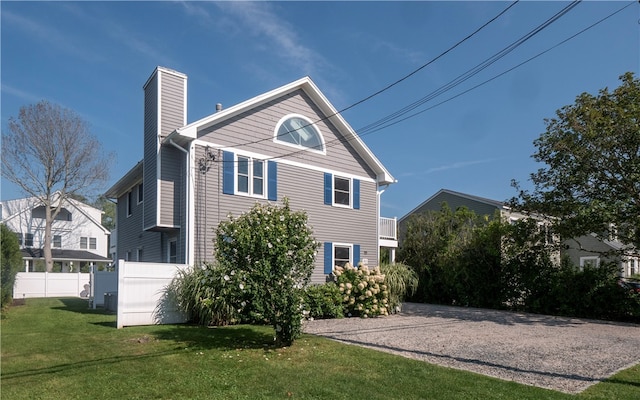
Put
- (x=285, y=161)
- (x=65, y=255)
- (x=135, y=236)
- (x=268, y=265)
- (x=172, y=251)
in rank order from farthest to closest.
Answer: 1. (x=65, y=255)
2. (x=135, y=236)
3. (x=285, y=161)
4. (x=172, y=251)
5. (x=268, y=265)

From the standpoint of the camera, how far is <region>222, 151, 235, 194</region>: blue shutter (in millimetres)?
13914

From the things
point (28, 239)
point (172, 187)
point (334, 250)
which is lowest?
point (334, 250)

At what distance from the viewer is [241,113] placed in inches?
573

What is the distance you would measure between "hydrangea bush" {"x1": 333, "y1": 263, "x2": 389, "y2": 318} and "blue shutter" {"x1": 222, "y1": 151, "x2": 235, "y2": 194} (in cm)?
431

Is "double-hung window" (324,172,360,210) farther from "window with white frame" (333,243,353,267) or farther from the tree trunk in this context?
the tree trunk

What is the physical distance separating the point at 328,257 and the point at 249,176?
401cm

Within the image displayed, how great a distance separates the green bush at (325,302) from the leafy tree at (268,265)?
Answer: 13.7 ft

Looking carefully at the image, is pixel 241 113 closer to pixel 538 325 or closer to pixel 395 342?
pixel 395 342

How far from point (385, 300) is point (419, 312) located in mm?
2002

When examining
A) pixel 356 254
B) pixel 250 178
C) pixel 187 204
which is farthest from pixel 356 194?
pixel 187 204

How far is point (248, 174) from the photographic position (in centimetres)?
1456

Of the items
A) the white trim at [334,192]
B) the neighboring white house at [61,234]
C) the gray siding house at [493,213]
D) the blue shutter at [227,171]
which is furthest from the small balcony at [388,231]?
the neighboring white house at [61,234]

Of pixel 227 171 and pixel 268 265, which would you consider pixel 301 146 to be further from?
pixel 268 265

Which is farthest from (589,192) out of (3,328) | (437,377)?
(3,328)
